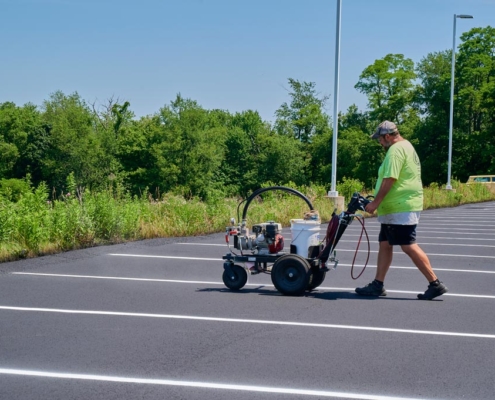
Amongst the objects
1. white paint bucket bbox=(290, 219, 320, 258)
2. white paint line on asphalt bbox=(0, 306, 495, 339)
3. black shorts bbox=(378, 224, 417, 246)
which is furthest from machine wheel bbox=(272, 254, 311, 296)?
white paint line on asphalt bbox=(0, 306, 495, 339)

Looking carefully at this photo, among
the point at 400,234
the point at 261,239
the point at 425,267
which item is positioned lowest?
the point at 425,267

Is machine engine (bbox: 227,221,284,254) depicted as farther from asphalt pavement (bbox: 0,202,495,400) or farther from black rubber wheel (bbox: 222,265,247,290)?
asphalt pavement (bbox: 0,202,495,400)

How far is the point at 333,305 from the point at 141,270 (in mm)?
3824

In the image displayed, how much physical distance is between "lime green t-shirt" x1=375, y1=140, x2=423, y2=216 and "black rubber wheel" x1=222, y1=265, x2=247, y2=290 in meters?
1.81

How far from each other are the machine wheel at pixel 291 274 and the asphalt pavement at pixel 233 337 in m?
0.13

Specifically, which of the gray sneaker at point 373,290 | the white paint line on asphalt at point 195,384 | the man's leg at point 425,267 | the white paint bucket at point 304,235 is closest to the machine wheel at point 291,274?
the white paint bucket at point 304,235

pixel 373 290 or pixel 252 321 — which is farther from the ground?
pixel 373 290

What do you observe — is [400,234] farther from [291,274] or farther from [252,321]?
[252,321]

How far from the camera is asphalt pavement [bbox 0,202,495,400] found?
5059mm

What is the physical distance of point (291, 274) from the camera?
330 inches

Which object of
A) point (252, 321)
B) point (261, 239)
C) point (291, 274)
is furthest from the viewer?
point (261, 239)

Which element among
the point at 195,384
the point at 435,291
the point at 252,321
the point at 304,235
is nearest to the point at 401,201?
the point at 435,291

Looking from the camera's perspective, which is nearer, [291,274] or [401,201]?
[401,201]

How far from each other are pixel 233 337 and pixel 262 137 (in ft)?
272
